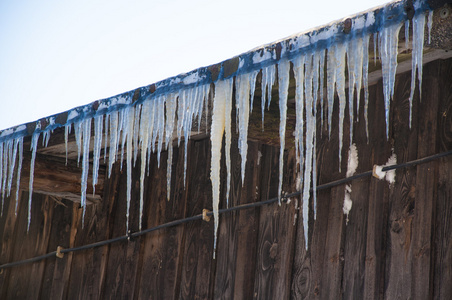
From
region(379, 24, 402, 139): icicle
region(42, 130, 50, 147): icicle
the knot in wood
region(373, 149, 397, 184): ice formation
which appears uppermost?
region(42, 130, 50, 147): icicle

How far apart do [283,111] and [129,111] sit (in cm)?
107

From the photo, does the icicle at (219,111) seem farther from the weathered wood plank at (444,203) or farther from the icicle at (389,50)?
the weathered wood plank at (444,203)

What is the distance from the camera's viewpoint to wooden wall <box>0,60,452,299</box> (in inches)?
137

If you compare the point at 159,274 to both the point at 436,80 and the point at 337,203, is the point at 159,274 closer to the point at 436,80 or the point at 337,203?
the point at 337,203

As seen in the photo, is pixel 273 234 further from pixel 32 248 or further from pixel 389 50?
pixel 32 248

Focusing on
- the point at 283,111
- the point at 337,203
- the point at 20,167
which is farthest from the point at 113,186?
the point at 283,111

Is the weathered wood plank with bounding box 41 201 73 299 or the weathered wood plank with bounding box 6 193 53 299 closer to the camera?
the weathered wood plank with bounding box 41 201 73 299

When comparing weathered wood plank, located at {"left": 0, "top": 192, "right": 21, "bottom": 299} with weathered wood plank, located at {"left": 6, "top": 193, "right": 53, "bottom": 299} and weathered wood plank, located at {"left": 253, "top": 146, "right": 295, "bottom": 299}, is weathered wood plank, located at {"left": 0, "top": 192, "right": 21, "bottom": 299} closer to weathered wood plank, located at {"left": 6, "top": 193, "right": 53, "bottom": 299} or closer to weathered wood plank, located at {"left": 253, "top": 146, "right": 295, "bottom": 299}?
weathered wood plank, located at {"left": 6, "top": 193, "right": 53, "bottom": 299}

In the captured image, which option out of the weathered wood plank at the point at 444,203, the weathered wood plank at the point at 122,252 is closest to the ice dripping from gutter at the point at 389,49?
the weathered wood plank at the point at 444,203

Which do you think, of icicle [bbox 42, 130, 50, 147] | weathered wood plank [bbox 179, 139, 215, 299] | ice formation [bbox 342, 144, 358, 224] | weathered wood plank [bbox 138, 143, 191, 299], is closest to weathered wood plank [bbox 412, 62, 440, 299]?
ice formation [bbox 342, 144, 358, 224]

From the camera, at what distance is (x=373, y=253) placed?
12.0 ft

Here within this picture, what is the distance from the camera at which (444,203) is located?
3.39m

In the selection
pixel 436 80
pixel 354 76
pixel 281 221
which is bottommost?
pixel 281 221

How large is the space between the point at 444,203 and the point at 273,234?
4.30ft
